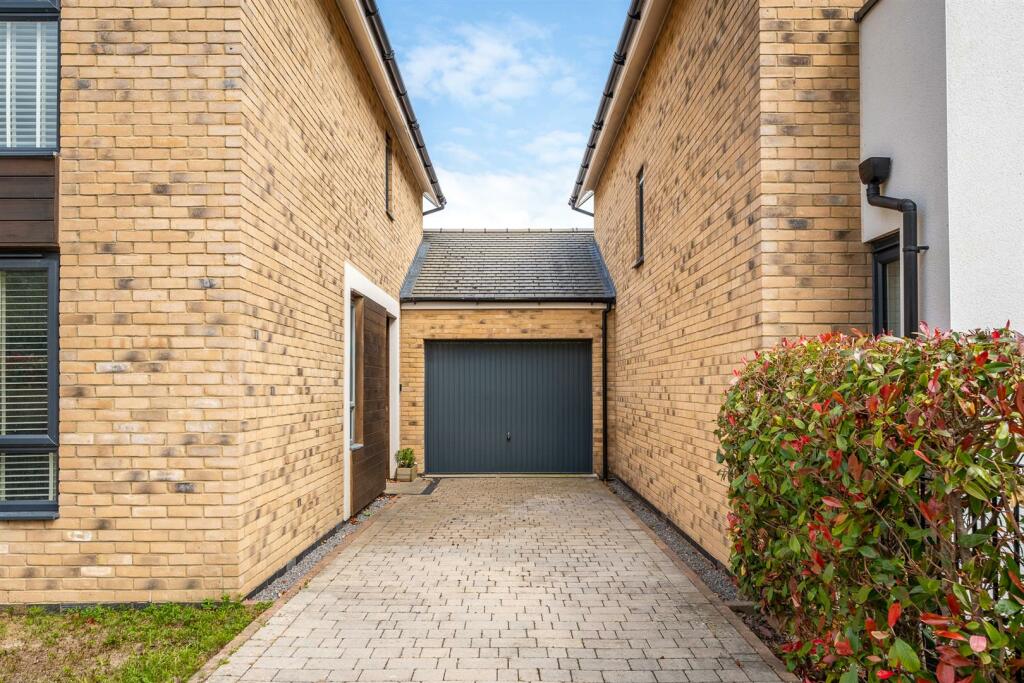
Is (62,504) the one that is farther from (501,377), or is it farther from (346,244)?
(501,377)

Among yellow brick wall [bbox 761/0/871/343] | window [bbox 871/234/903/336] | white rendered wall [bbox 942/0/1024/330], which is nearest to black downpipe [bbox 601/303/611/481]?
yellow brick wall [bbox 761/0/871/343]

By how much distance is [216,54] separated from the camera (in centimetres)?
455

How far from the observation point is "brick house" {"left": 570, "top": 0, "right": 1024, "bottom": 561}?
3.55 m

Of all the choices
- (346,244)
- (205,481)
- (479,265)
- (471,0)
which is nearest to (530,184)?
(471,0)

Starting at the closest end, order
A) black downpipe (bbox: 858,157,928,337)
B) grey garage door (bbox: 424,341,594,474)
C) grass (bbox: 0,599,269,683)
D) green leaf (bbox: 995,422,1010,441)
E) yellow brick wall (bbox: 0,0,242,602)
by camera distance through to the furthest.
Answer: green leaf (bbox: 995,422,1010,441) → grass (bbox: 0,599,269,683) → black downpipe (bbox: 858,157,928,337) → yellow brick wall (bbox: 0,0,242,602) → grey garage door (bbox: 424,341,594,474)

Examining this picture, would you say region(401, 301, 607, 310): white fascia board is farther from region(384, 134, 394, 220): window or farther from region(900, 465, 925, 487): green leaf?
region(900, 465, 925, 487): green leaf

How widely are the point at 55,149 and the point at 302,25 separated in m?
2.41

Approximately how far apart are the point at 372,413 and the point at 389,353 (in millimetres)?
2485

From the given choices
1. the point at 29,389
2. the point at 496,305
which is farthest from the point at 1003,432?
the point at 496,305

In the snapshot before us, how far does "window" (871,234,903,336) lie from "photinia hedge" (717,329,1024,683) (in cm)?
145

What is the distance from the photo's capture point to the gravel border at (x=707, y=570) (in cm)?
413

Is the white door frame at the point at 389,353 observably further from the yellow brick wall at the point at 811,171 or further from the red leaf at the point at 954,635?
the red leaf at the point at 954,635

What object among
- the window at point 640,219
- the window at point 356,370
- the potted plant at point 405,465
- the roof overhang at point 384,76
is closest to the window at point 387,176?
the roof overhang at point 384,76

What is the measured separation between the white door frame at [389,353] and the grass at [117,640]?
2.76 meters
